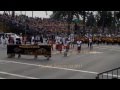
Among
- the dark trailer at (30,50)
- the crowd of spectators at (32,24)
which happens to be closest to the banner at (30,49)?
the dark trailer at (30,50)

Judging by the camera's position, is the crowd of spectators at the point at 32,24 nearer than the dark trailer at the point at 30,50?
No

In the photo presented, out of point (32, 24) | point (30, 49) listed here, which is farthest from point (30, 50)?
point (32, 24)

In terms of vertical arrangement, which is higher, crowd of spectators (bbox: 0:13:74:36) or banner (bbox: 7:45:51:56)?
crowd of spectators (bbox: 0:13:74:36)

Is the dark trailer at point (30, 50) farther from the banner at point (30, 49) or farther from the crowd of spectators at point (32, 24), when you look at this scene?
the crowd of spectators at point (32, 24)

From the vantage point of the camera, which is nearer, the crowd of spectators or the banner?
the banner

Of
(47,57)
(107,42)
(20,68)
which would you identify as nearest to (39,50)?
(47,57)

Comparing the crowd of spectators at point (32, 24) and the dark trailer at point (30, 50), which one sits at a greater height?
the crowd of spectators at point (32, 24)

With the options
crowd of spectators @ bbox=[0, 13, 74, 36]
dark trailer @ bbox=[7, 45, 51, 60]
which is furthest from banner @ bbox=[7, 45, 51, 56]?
crowd of spectators @ bbox=[0, 13, 74, 36]

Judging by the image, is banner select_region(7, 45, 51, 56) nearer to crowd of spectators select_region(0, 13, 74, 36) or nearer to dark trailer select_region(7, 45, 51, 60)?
dark trailer select_region(7, 45, 51, 60)

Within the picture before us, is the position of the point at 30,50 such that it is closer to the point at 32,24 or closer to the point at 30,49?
the point at 30,49
